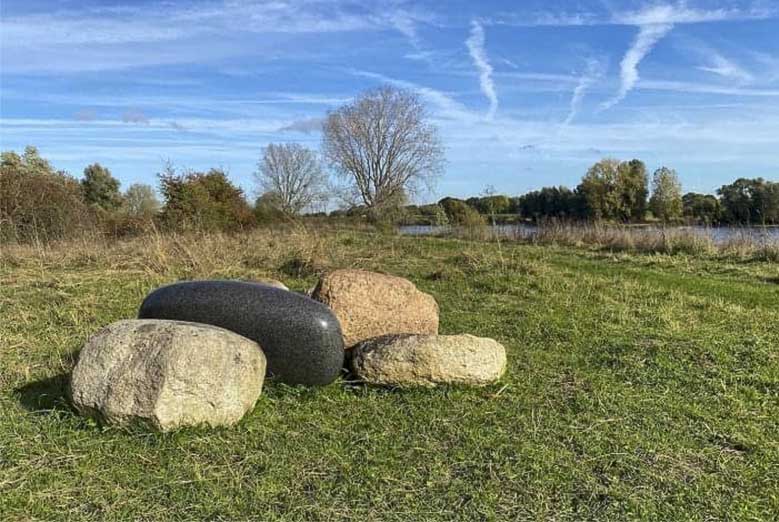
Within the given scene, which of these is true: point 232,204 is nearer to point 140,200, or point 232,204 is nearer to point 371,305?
point 140,200

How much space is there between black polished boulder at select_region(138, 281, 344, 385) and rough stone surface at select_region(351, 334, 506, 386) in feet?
0.95

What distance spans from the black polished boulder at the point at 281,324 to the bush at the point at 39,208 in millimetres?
12294

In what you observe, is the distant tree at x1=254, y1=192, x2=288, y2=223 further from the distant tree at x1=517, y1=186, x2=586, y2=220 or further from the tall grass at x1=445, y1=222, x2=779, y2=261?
the distant tree at x1=517, y1=186, x2=586, y2=220

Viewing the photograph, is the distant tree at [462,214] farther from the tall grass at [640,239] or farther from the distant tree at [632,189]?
the distant tree at [632,189]

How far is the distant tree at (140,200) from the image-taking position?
2025cm

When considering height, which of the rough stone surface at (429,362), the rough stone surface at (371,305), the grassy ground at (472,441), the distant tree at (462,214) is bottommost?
the grassy ground at (472,441)

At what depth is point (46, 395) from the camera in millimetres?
4078

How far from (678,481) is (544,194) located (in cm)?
3236

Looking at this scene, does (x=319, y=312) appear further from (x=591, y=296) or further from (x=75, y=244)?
(x=75, y=244)

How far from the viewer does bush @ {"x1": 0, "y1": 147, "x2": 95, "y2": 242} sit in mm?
14453

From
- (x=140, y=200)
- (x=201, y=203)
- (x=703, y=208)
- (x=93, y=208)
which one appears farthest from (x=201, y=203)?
(x=703, y=208)

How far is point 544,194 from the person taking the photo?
33875 millimetres

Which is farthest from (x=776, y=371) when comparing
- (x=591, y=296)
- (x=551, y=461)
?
(x=591, y=296)

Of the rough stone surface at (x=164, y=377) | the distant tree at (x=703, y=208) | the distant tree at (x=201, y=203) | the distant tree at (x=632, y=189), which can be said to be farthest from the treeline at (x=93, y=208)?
the distant tree at (x=632, y=189)
